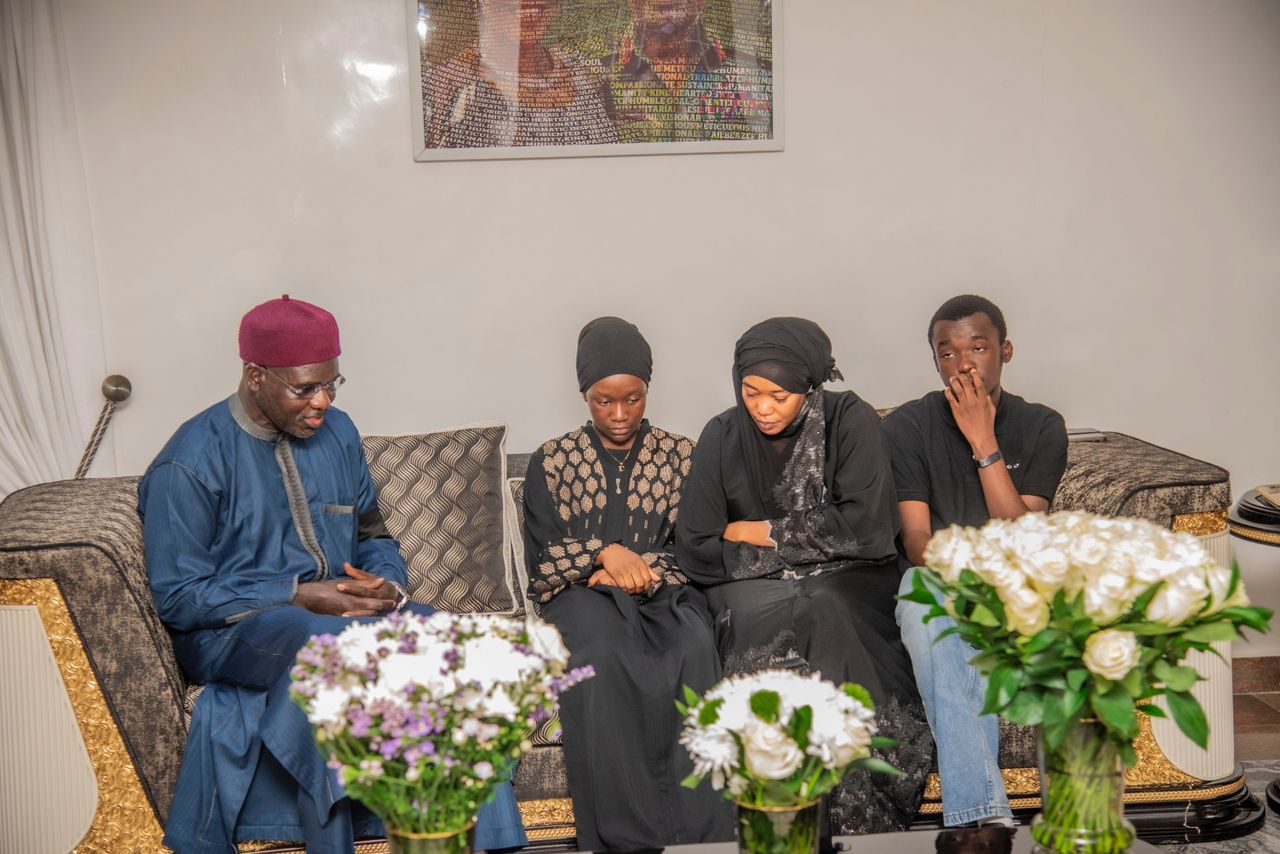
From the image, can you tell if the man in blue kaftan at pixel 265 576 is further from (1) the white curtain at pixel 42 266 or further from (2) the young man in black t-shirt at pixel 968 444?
(2) the young man in black t-shirt at pixel 968 444

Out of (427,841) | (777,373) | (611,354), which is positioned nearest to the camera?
(427,841)

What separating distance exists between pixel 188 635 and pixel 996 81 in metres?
3.09

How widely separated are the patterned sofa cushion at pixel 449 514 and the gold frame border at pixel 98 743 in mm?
905

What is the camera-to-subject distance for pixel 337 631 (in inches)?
107

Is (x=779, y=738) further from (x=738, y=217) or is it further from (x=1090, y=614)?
(x=738, y=217)

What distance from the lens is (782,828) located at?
1.70 metres

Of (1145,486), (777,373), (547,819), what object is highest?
(777,373)

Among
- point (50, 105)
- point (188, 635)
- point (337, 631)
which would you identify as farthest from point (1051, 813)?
point (50, 105)

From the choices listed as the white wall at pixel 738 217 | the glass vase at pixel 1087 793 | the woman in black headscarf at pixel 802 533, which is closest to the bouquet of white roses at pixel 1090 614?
the glass vase at pixel 1087 793

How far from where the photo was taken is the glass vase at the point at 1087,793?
173cm

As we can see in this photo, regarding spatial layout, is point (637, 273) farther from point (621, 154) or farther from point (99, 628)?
point (99, 628)

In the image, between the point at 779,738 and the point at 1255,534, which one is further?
the point at 1255,534

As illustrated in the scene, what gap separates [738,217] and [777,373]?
104cm

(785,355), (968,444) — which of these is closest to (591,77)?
(785,355)
